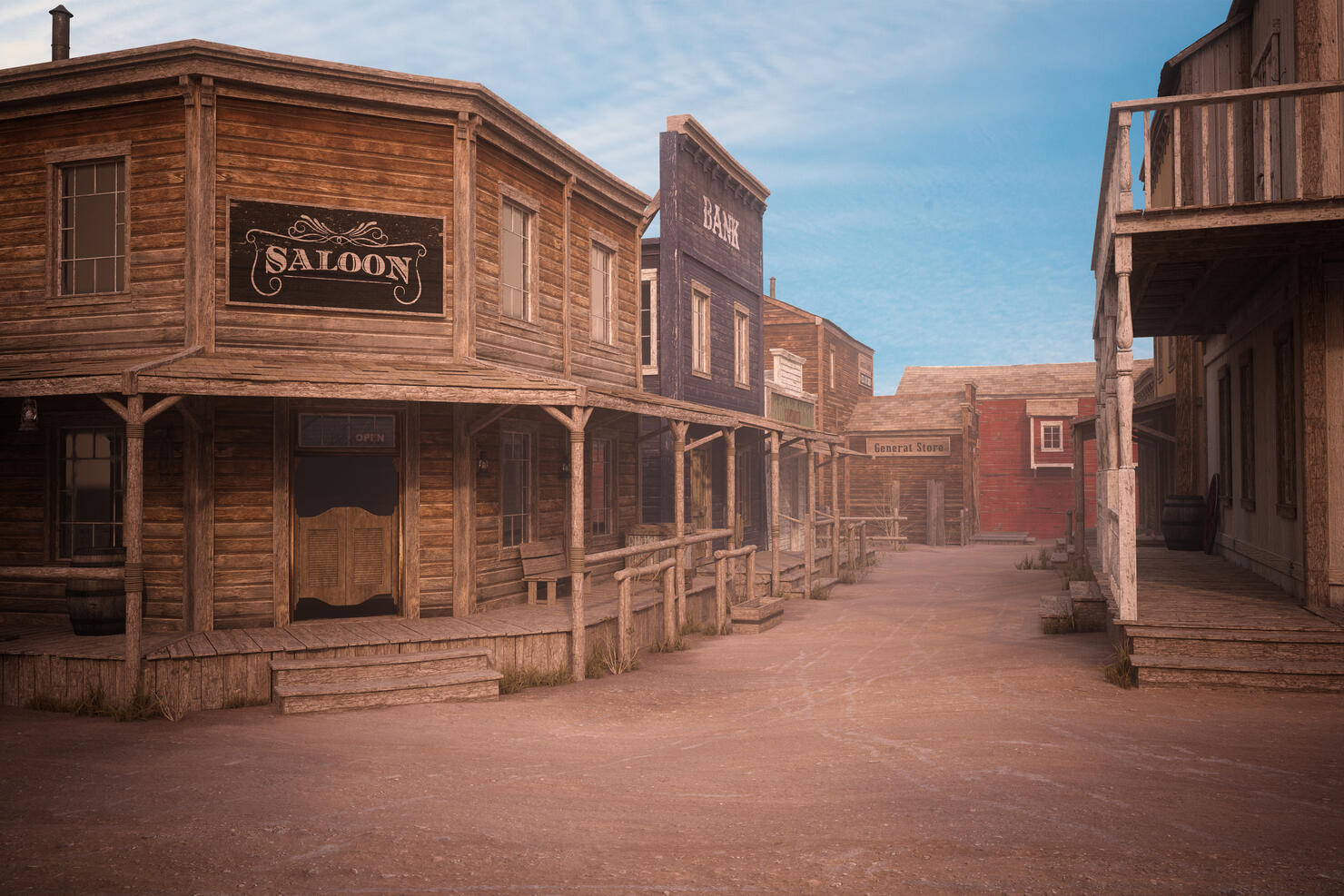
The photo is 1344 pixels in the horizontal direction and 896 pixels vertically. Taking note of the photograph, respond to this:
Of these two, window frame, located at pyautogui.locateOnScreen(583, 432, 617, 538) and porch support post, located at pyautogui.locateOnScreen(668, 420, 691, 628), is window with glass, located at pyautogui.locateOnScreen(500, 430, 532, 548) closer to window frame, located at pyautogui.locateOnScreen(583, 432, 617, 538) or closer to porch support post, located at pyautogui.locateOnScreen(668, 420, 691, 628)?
window frame, located at pyautogui.locateOnScreen(583, 432, 617, 538)

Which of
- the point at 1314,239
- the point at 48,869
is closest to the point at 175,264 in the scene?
the point at 48,869

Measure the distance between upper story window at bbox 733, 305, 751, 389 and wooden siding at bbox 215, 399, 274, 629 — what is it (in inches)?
508

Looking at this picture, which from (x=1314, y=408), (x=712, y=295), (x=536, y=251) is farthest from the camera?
(x=712, y=295)

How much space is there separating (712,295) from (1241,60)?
1015 cm

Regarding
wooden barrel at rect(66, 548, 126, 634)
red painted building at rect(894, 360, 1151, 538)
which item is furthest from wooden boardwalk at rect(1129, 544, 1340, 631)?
red painted building at rect(894, 360, 1151, 538)

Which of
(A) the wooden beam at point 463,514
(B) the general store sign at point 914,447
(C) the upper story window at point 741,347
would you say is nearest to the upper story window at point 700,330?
(C) the upper story window at point 741,347

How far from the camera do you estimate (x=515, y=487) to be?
1348 cm

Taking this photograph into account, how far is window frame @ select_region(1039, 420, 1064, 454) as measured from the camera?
3631 cm

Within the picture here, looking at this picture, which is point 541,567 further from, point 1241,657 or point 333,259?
point 1241,657

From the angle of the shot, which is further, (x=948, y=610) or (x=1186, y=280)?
(x=948, y=610)

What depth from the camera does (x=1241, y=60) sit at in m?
14.1

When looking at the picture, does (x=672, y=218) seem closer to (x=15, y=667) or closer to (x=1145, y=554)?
(x=1145, y=554)

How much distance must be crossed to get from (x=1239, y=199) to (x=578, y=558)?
1030 centimetres

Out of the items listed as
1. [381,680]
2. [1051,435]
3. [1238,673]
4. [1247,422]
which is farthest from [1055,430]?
[381,680]
